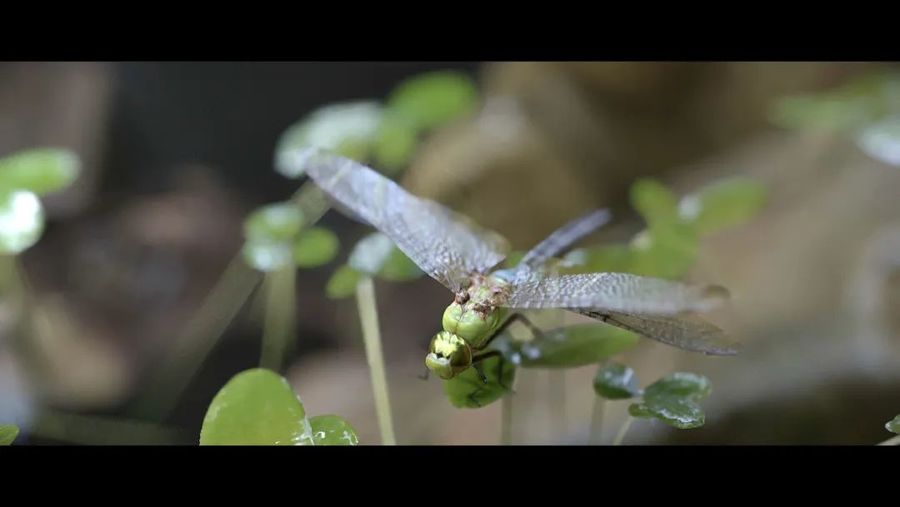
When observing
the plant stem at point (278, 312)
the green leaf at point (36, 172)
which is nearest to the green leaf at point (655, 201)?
the plant stem at point (278, 312)

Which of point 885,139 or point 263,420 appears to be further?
point 885,139

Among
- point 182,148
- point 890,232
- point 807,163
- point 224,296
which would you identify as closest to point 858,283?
point 890,232

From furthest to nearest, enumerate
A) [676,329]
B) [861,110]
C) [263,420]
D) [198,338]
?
[861,110]
[198,338]
[676,329]
[263,420]

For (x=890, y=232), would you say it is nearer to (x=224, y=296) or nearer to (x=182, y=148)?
(x=224, y=296)

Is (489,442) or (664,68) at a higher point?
(664,68)

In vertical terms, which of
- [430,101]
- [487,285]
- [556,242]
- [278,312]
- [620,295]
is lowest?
[620,295]

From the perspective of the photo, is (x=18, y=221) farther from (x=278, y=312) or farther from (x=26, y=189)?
(x=278, y=312)

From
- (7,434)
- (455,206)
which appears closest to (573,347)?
(7,434)
